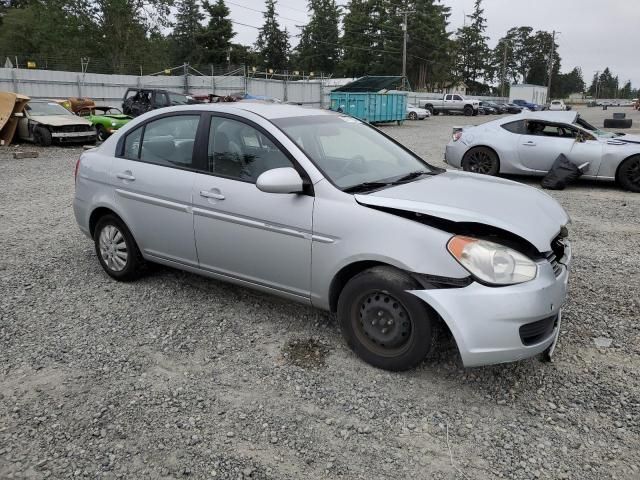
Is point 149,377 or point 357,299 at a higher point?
point 357,299

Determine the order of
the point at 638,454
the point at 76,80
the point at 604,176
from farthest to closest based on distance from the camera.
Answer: the point at 76,80
the point at 604,176
the point at 638,454

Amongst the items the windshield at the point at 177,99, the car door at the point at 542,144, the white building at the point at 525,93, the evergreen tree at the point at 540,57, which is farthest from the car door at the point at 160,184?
the evergreen tree at the point at 540,57

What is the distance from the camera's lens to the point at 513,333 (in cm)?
285

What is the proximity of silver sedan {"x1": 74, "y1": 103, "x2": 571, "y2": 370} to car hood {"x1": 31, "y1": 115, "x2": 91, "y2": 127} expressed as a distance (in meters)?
12.4

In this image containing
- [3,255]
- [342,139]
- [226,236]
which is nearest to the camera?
[226,236]

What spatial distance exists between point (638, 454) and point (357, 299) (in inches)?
65.0

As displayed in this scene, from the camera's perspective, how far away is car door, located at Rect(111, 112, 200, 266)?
13.4ft

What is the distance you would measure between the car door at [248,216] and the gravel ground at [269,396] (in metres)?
0.48

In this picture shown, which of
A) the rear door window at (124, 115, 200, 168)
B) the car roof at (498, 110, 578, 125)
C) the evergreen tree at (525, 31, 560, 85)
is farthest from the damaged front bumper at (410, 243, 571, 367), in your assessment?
the evergreen tree at (525, 31, 560, 85)

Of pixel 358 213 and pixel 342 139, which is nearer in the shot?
pixel 358 213

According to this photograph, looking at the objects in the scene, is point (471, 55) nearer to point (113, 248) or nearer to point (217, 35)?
point (217, 35)

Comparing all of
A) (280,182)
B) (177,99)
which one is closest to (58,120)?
→ (177,99)

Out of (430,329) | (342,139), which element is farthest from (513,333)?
(342,139)

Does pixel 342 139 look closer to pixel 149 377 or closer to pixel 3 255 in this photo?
pixel 149 377
